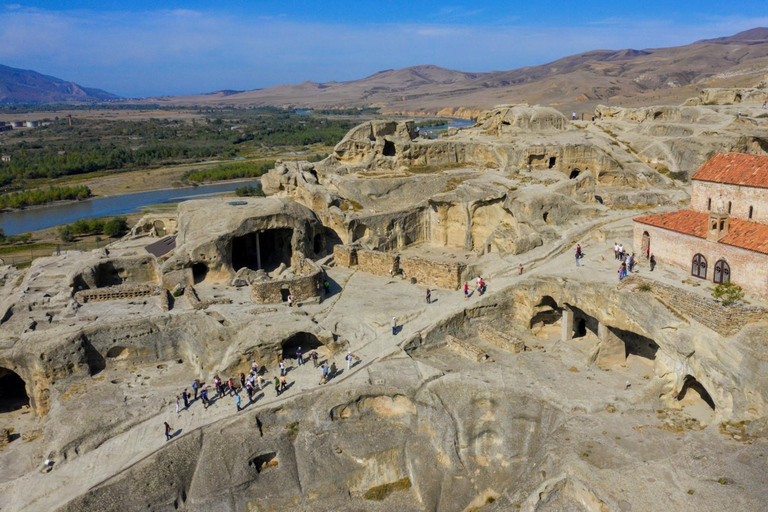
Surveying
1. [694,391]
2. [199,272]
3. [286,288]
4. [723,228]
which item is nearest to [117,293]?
[199,272]

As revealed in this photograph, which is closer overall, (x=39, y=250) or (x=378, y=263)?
(x=378, y=263)

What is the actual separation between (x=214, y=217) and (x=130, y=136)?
401 ft

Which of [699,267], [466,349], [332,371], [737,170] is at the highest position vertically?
[737,170]

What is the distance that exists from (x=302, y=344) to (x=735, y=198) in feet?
53.8

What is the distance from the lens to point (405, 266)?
1088 inches

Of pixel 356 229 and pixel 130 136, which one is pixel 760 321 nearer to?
pixel 356 229

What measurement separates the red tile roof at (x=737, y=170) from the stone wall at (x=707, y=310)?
15.1 feet

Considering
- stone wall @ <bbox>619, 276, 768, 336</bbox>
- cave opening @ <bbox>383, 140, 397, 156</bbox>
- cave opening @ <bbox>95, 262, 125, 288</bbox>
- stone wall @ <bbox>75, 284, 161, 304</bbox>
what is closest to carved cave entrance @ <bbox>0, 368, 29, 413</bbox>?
stone wall @ <bbox>75, 284, 161, 304</bbox>

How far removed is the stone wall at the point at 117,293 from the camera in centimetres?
2616

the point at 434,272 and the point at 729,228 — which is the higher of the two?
the point at 729,228

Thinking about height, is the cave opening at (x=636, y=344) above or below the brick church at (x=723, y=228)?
below

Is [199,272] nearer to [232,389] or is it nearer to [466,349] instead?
[232,389]

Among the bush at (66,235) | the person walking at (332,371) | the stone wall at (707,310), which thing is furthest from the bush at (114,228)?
the stone wall at (707,310)

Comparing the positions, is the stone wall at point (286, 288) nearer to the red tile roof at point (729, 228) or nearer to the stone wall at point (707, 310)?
the stone wall at point (707, 310)
